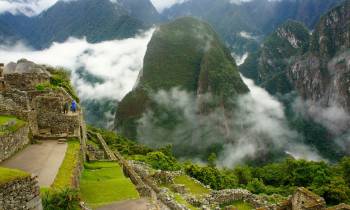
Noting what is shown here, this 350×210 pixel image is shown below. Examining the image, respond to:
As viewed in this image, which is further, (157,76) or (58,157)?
(157,76)

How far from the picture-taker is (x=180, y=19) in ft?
443

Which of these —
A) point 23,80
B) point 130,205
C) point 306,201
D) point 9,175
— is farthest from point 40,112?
point 306,201

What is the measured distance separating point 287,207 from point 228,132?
322ft

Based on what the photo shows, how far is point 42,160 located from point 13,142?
1.09 metres

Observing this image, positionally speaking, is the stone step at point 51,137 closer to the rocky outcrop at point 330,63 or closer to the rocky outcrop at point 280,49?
the rocky outcrop at point 330,63

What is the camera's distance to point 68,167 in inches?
456

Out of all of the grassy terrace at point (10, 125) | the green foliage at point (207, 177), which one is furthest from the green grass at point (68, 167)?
the green foliage at point (207, 177)

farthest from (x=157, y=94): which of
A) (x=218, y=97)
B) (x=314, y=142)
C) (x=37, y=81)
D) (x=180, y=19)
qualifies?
(x=37, y=81)

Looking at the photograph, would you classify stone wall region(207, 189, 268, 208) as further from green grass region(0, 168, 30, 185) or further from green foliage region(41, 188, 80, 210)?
green grass region(0, 168, 30, 185)

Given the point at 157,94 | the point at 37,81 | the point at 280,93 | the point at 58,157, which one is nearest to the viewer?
the point at 58,157

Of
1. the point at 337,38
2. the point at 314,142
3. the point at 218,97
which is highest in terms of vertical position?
the point at 337,38

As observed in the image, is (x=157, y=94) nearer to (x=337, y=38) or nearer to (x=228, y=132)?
(x=228, y=132)

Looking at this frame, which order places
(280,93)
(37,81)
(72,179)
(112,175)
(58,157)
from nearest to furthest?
(72,179) → (58,157) → (112,175) → (37,81) → (280,93)

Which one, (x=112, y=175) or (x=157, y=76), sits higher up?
(x=157, y=76)
